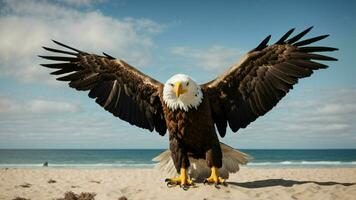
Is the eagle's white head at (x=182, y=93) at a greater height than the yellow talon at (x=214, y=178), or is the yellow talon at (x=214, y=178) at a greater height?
the eagle's white head at (x=182, y=93)

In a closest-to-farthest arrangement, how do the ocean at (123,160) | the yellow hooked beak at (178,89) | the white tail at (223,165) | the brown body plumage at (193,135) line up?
the yellow hooked beak at (178,89)
the brown body plumage at (193,135)
the white tail at (223,165)
the ocean at (123,160)

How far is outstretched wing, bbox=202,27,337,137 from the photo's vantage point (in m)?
6.20

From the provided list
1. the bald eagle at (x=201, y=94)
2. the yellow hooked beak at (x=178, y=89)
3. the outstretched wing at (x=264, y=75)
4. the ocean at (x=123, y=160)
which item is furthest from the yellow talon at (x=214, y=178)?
the ocean at (x=123, y=160)

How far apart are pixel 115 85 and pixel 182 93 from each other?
181cm

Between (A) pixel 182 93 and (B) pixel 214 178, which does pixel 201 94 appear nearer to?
(A) pixel 182 93

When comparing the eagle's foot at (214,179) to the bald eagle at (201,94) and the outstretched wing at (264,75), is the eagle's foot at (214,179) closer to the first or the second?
the bald eagle at (201,94)

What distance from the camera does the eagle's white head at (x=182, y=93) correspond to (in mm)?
5723

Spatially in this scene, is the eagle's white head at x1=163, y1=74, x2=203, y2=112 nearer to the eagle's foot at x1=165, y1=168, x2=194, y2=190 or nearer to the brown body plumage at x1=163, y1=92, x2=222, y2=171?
the brown body plumage at x1=163, y1=92, x2=222, y2=171

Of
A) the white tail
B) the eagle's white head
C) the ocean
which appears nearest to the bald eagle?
the eagle's white head

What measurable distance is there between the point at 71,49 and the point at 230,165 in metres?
3.64

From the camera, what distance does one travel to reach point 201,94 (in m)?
6.03

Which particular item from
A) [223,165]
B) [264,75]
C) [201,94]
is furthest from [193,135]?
[264,75]

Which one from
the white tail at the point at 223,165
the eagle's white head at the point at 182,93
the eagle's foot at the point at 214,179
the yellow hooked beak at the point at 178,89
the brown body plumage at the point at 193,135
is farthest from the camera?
the white tail at the point at 223,165

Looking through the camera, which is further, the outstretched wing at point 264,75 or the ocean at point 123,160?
the ocean at point 123,160
